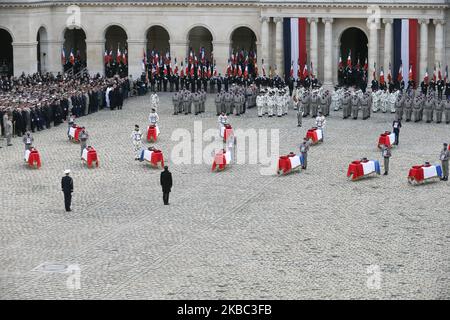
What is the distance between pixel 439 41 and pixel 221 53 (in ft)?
46.5

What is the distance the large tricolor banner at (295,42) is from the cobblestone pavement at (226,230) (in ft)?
67.2

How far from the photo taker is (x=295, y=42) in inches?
2975

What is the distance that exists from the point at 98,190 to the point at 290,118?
2101cm

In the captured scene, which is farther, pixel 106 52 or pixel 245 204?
pixel 106 52

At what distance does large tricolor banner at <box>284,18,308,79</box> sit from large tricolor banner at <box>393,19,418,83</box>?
5.52 m

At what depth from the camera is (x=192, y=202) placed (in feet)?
143

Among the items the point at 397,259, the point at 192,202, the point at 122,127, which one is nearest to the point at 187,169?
the point at 192,202

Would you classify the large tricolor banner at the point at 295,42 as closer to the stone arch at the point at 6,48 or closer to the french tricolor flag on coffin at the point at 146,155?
the stone arch at the point at 6,48

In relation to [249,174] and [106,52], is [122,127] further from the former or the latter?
[106,52]

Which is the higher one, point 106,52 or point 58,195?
point 106,52

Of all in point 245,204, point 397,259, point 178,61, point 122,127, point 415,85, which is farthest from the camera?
point 178,61

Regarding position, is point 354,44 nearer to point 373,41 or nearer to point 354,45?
point 354,45

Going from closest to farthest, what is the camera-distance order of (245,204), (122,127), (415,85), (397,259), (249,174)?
1. (397,259)
2. (245,204)
3. (249,174)
4. (122,127)
5. (415,85)

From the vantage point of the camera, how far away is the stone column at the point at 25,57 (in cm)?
7875
